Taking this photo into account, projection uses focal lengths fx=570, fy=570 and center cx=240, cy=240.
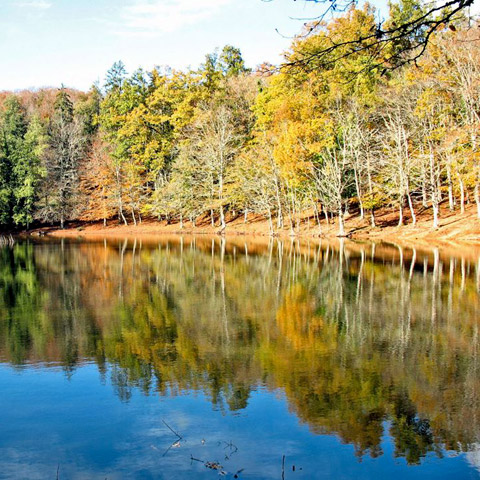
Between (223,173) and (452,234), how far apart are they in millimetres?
25493

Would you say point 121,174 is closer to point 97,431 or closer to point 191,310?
point 191,310

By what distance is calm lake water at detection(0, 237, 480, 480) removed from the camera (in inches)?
275

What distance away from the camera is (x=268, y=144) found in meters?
50.5

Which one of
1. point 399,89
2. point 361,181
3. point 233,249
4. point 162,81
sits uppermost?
point 162,81

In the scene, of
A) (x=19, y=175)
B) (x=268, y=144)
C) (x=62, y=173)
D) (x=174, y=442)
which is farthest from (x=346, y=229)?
(x=19, y=175)

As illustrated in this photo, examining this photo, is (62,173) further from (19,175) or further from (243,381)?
(243,381)

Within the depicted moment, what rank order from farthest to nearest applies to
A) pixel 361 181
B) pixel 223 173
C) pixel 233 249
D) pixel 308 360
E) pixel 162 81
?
1. pixel 162 81
2. pixel 223 173
3. pixel 361 181
4. pixel 233 249
5. pixel 308 360

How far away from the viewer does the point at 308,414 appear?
836cm

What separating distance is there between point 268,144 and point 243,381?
42150 mm

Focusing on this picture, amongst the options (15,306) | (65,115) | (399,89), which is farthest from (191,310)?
(65,115)

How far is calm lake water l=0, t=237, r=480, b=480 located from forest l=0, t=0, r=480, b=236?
46.0 feet

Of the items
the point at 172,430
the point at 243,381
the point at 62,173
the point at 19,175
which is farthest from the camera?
the point at 62,173

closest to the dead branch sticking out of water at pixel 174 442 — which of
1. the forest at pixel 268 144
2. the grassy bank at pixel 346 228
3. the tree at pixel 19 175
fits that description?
the forest at pixel 268 144

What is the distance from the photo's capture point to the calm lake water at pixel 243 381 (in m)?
6.99
